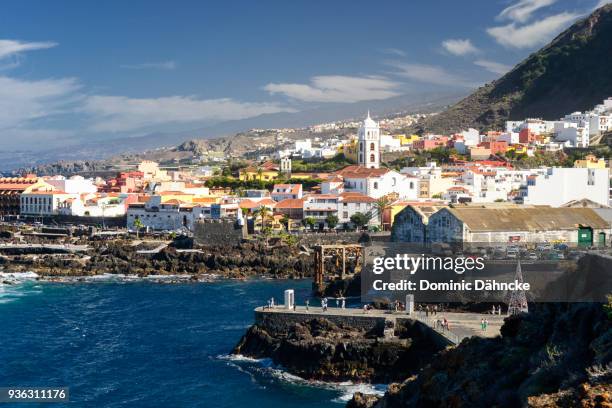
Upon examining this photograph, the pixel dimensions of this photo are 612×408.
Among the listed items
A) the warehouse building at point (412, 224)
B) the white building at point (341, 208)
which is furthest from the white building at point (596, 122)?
the warehouse building at point (412, 224)

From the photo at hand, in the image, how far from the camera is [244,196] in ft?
269

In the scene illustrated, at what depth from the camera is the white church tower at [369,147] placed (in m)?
89.7

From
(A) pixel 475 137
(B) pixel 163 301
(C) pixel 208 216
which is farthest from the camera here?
(A) pixel 475 137

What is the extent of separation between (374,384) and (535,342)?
1122cm

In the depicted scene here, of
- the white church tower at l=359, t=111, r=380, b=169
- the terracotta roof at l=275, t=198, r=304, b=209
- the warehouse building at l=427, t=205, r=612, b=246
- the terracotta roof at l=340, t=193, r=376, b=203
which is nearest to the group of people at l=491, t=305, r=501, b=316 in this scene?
the warehouse building at l=427, t=205, r=612, b=246

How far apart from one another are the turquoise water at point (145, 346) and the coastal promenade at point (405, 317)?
2.29 meters

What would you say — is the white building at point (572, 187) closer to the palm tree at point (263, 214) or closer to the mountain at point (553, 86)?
the palm tree at point (263, 214)

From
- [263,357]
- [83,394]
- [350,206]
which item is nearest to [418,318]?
[263,357]

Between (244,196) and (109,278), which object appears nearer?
(109,278)

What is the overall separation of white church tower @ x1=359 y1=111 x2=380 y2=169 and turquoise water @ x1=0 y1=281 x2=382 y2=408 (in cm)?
4069

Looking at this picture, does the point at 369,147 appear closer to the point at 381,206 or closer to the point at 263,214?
the point at 381,206

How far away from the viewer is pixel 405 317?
29484 mm

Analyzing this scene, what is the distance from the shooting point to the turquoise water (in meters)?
26.8

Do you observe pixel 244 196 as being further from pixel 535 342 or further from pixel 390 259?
pixel 535 342
